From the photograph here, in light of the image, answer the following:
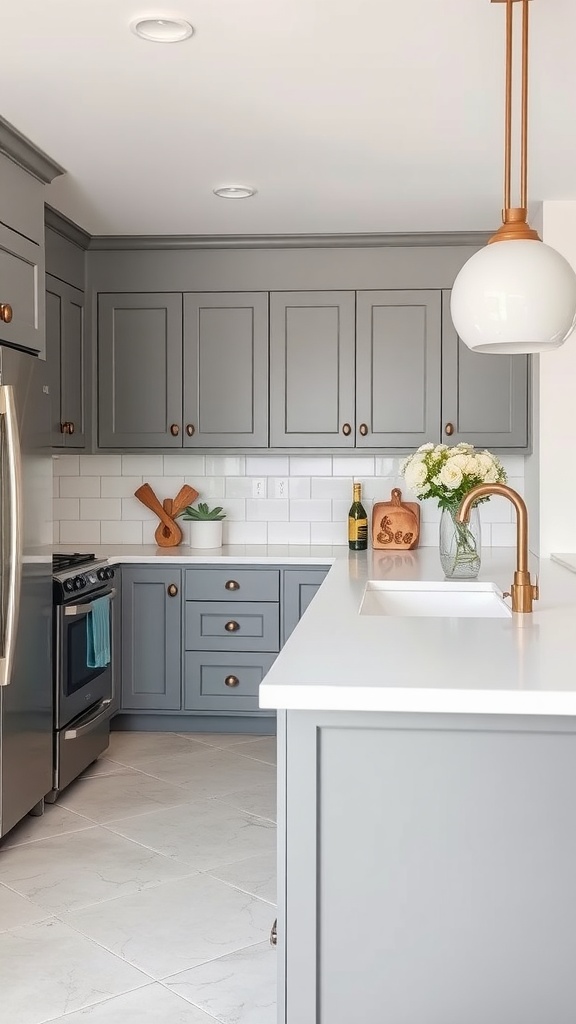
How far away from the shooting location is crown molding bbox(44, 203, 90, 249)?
4.36 metres

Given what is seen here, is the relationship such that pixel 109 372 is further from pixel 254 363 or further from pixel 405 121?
pixel 405 121

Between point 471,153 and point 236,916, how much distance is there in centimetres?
267

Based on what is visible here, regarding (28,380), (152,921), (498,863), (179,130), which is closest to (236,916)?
(152,921)

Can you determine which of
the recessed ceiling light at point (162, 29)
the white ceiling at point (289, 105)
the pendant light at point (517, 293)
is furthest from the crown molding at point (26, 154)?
the pendant light at point (517, 293)

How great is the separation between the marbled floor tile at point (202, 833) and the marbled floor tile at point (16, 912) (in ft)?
1.75

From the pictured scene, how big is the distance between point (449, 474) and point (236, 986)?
1656 millimetres

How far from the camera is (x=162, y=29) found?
2586mm

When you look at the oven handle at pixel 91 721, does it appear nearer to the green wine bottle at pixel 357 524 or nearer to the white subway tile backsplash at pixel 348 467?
the green wine bottle at pixel 357 524

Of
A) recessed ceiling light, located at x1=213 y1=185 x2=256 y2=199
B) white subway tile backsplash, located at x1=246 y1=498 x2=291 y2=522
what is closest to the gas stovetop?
white subway tile backsplash, located at x1=246 y1=498 x2=291 y2=522

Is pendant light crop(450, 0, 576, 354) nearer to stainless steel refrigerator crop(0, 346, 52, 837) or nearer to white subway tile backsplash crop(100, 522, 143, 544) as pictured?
stainless steel refrigerator crop(0, 346, 52, 837)

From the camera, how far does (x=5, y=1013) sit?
2.36m

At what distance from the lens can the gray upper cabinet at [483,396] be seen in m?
4.82

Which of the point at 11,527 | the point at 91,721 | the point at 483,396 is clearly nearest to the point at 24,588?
the point at 11,527

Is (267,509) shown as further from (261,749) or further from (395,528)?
(261,749)
